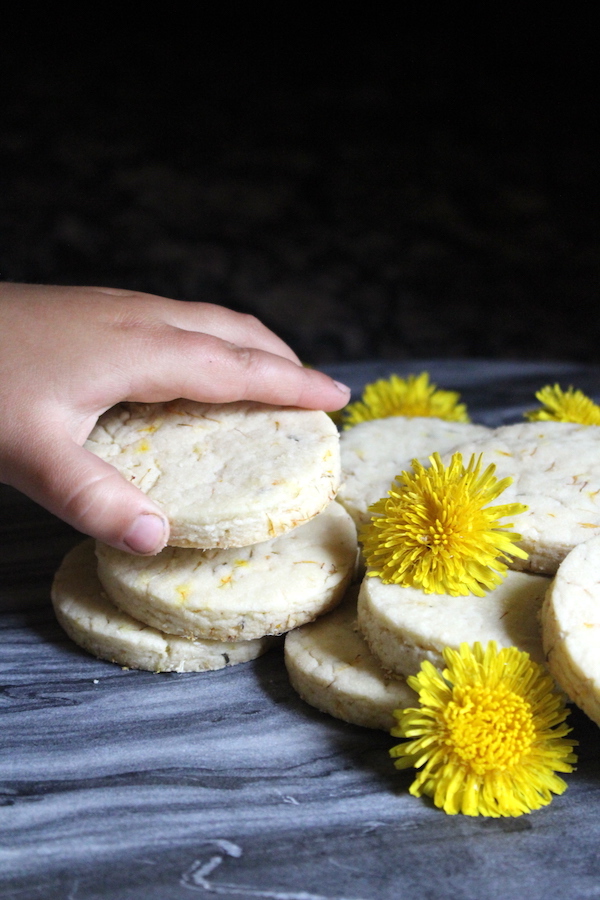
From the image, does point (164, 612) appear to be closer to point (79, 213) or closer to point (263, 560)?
point (263, 560)

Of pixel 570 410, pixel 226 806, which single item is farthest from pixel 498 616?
pixel 570 410

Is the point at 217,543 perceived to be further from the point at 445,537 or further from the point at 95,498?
the point at 445,537

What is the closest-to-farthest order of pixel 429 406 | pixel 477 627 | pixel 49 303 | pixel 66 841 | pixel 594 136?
pixel 66 841
pixel 477 627
pixel 49 303
pixel 429 406
pixel 594 136

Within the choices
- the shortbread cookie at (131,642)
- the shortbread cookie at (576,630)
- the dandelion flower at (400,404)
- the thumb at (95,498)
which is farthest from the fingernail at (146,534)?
the dandelion flower at (400,404)

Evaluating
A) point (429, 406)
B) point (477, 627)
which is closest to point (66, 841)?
point (477, 627)

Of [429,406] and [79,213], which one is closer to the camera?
[429,406]
